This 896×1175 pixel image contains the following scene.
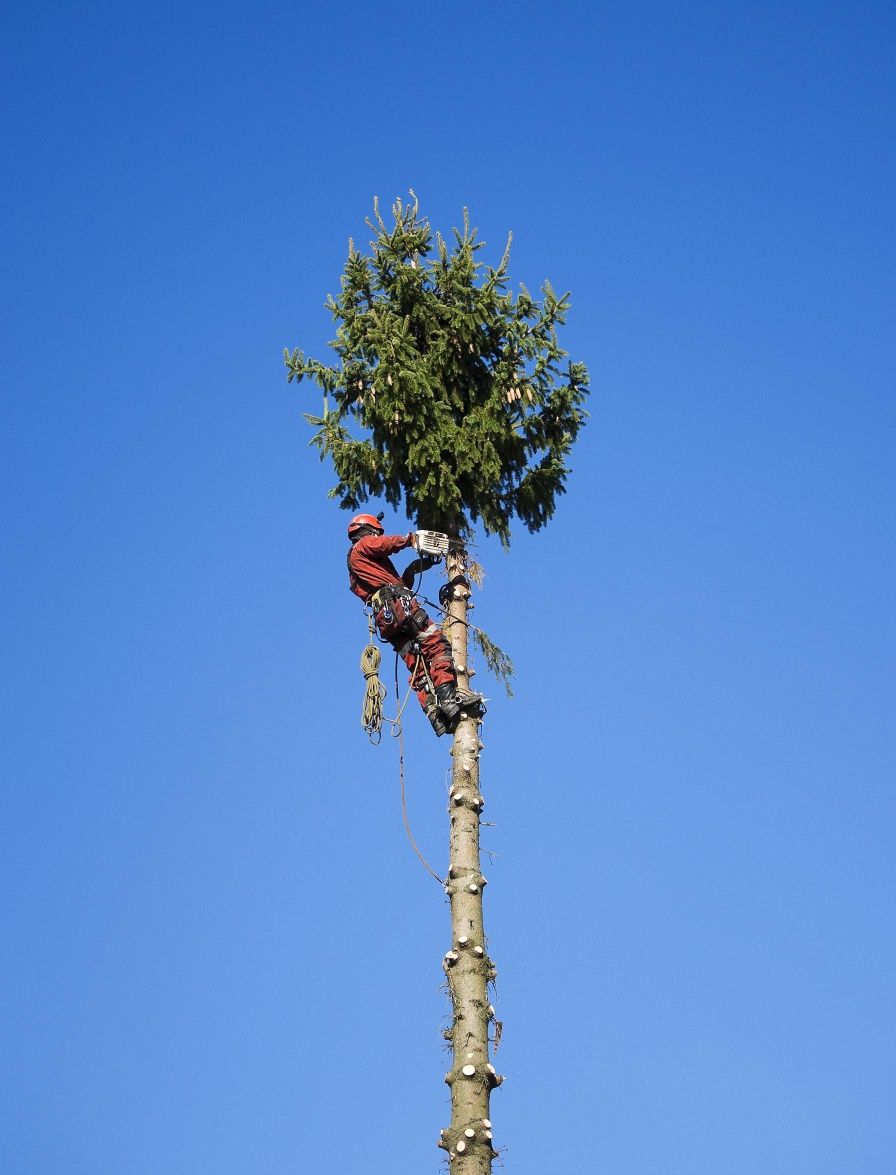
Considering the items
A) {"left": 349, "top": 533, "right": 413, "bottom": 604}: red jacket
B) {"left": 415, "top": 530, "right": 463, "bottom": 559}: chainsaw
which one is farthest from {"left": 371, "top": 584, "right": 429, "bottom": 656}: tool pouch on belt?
{"left": 415, "top": 530, "right": 463, "bottom": 559}: chainsaw

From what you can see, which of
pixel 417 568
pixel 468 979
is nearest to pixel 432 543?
pixel 417 568

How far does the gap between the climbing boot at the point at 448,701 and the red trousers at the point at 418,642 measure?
6 cm

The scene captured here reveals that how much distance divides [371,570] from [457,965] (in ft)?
11.9

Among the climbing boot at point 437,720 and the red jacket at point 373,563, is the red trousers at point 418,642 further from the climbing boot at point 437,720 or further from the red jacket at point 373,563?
the red jacket at point 373,563

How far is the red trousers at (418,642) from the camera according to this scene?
10.7 m

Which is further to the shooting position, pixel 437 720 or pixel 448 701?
pixel 437 720

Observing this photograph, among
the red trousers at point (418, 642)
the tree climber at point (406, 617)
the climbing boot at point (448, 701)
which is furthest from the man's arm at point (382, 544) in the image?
the climbing boot at point (448, 701)

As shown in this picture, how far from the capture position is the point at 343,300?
11.7 m

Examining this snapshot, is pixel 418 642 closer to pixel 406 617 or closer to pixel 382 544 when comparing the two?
pixel 406 617

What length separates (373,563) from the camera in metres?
11.4

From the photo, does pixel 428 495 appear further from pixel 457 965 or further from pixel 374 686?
pixel 457 965

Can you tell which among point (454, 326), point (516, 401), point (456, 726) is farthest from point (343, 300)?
point (456, 726)

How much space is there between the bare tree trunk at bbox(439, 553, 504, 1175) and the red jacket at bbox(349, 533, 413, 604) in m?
1.67

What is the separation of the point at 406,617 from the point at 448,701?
88 centimetres
